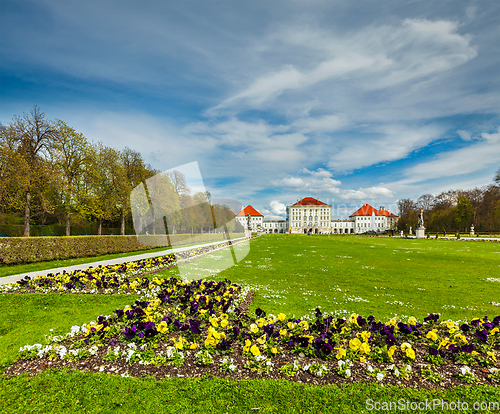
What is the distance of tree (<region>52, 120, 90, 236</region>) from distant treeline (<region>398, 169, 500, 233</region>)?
64.7m

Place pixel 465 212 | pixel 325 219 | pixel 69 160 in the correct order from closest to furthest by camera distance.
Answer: pixel 69 160, pixel 465 212, pixel 325 219

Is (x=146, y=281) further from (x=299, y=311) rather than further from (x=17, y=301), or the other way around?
(x=299, y=311)

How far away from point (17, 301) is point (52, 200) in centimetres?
2062

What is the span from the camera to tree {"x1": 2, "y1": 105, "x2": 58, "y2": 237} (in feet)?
59.1

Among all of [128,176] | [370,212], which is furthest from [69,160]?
[370,212]

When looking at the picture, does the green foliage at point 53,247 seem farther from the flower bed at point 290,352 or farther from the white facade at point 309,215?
the white facade at point 309,215

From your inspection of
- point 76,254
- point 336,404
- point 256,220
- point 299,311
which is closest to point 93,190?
point 76,254

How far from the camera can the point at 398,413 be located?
2.52 meters

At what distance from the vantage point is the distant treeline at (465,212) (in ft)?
→ 168

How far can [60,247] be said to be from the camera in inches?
574

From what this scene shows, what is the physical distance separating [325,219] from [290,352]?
13245 centimetres

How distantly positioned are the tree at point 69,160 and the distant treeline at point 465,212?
64704 mm

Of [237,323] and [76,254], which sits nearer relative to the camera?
[237,323]

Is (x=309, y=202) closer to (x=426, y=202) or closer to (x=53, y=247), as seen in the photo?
(x=426, y=202)
